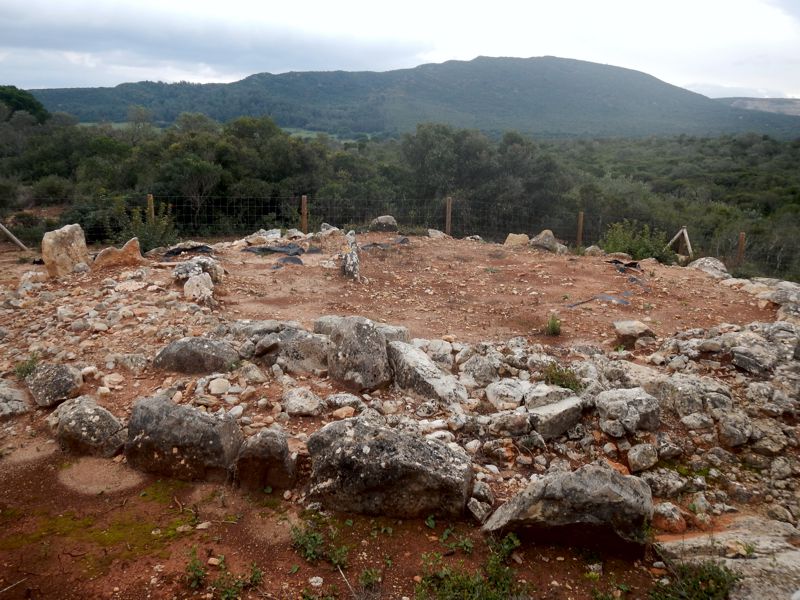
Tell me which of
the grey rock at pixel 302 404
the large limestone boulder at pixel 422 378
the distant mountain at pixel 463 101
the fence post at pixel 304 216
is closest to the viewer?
the grey rock at pixel 302 404

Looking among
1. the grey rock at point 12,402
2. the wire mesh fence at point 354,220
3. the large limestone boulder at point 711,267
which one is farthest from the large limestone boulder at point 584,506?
the wire mesh fence at point 354,220

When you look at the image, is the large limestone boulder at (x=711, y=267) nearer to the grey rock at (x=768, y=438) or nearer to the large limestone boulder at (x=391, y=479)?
the grey rock at (x=768, y=438)

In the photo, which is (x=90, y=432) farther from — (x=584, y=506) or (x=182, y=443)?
(x=584, y=506)

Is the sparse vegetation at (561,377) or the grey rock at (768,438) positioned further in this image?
the sparse vegetation at (561,377)

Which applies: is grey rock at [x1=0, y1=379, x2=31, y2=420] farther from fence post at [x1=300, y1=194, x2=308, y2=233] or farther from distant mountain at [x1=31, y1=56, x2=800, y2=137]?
distant mountain at [x1=31, y1=56, x2=800, y2=137]

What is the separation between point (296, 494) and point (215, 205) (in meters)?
12.5

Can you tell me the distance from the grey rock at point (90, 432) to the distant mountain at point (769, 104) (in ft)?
327

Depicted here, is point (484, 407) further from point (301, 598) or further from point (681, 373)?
point (301, 598)

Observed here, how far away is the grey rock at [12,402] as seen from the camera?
4102 mm

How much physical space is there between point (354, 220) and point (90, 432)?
38.6 ft

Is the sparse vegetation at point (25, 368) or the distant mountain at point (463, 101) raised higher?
the distant mountain at point (463, 101)

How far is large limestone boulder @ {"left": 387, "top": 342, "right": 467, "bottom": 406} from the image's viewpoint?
4.34 m

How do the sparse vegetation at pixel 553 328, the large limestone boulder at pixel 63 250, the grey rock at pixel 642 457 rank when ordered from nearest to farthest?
the grey rock at pixel 642 457 < the sparse vegetation at pixel 553 328 < the large limestone boulder at pixel 63 250

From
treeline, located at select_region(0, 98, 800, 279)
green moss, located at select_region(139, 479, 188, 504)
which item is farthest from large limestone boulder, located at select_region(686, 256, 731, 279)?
green moss, located at select_region(139, 479, 188, 504)
